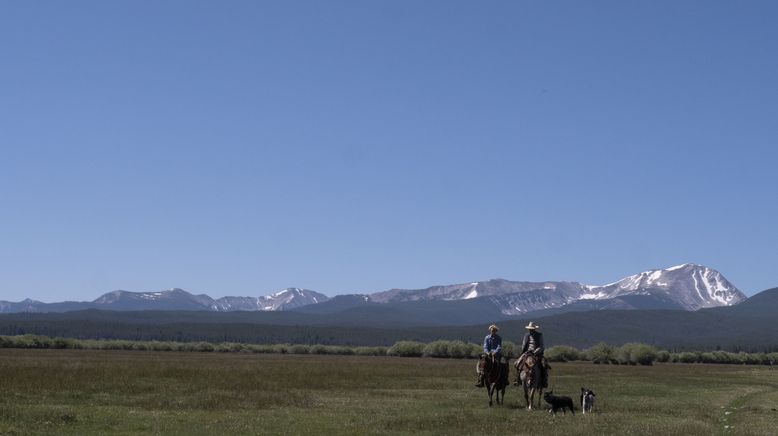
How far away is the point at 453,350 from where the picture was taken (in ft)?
409

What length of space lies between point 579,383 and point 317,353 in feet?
283

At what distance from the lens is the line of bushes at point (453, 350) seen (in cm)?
11462

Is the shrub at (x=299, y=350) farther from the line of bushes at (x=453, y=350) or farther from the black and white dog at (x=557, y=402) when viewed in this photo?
the black and white dog at (x=557, y=402)

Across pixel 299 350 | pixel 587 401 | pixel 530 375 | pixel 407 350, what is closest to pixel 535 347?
pixel 530 375

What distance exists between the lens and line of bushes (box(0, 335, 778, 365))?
115 metres

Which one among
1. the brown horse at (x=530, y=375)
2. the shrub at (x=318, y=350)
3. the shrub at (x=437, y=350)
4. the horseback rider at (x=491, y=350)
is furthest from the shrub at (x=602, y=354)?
the brown horse at (x=530, y=375)

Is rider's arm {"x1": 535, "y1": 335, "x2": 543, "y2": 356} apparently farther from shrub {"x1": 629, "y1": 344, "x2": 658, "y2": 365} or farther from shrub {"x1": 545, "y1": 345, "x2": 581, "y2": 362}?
shrub {"x1": 545, "y1": 345, "x2": 581, "y2": 362}

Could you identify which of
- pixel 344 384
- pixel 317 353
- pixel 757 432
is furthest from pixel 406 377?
pixel 317 353

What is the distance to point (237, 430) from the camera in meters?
24.6

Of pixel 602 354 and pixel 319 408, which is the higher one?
pixel 602 354

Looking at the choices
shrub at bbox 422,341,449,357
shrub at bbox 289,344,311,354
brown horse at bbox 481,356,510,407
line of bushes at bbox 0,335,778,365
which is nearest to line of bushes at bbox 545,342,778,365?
A: line of bushes at bbox 0,335,778,365

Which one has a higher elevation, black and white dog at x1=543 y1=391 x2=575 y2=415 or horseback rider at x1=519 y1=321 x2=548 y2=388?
horseback rider at x1=519 y1=321 x2=548 y2=388

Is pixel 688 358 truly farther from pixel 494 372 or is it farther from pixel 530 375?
pixel 530 375

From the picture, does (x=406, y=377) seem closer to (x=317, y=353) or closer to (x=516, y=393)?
(x=516, y=393)
